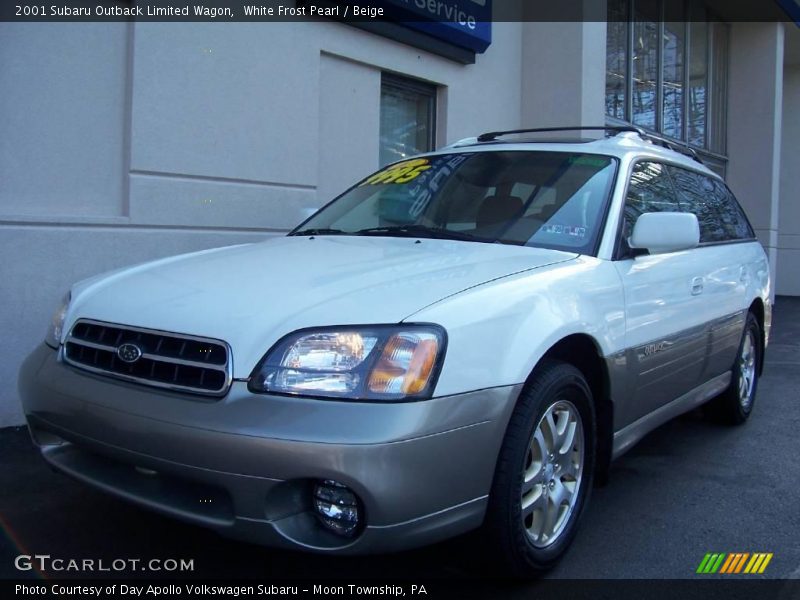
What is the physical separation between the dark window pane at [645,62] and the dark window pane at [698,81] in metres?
1.81

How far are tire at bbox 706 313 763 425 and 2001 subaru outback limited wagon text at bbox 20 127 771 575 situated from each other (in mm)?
1484

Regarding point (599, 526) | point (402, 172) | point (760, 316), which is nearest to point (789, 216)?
point (760, 316)

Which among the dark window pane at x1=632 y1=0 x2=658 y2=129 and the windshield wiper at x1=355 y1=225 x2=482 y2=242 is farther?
the dark window pane at x1=632 y1=0 x2=658 y2=129

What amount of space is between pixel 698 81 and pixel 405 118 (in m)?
8.95

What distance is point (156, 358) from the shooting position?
256cm

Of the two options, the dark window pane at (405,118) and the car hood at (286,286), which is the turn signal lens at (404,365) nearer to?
the car hood at (286,286)

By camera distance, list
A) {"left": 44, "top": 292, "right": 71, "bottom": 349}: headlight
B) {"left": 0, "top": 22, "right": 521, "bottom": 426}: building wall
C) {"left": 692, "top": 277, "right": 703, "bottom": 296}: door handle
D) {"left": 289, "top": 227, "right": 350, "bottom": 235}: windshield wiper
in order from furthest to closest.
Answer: {"left": 0, "top": 22, "right": 521, "bottom": 426}: building wall
{"left": 692, "top": 277, "right": 703, "bottom": 296}: door handle
{"left": 289, "top": 227, "right": 350, "bottom": 235}: windshield wiper
{"left": 44, "top": 292, "right": 71, "bottom": 349}: headlight

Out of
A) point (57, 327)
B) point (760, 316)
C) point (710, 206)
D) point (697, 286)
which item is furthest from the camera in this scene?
point (760, 316)

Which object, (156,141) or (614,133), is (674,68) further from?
(156,141)

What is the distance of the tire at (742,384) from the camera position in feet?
16.9

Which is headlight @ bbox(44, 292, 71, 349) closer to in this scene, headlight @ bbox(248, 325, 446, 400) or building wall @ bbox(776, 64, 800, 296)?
headlight @ bbox(248, 325, 446, 400)

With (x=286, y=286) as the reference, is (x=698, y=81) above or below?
above

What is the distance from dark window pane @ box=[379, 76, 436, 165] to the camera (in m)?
7.90

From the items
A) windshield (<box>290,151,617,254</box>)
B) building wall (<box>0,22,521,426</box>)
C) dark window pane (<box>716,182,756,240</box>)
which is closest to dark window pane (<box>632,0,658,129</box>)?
building wall (<box>0,22,521,426</box>)
